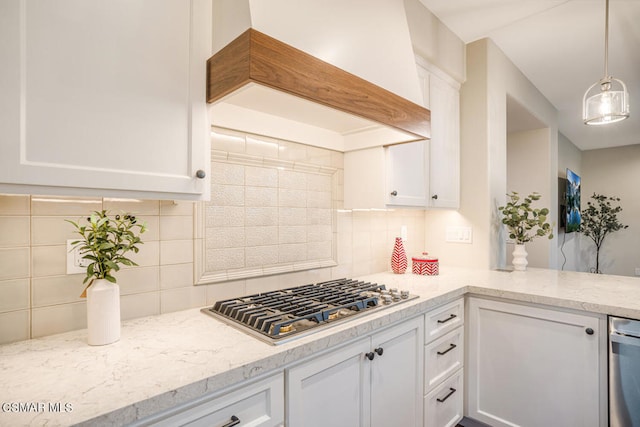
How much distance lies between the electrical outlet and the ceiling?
237cm

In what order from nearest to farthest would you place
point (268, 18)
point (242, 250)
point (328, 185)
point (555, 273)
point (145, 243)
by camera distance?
1. point (268, 18)
2. point (145, 243)
3. point (242, 250)
4. point (328, 185)
5. point (555, 273)

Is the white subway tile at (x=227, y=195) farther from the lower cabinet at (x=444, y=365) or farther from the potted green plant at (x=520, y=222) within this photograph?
the potted green plant at (x=520, y=222)

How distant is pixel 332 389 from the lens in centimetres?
117

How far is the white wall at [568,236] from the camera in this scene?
494cm

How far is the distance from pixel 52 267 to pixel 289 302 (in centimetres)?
83

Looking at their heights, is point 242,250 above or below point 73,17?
below

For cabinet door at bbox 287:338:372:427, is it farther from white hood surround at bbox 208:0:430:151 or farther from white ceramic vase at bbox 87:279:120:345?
white hood surround at bbox 208:0:430:151

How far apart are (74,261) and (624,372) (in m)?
2.31

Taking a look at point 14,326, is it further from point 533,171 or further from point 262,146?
point 533,171

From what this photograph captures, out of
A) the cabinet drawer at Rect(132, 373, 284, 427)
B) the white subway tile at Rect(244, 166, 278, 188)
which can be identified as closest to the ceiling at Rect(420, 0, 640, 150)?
the white subway tile at Rect(244, 166, 278, 188)

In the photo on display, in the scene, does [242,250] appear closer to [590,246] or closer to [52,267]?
[52,267]

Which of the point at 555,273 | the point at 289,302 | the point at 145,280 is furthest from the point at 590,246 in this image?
the point at 145,280

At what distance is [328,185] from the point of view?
6.56 ft

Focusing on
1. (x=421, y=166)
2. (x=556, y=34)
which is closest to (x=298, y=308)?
(x=421, y=166)
